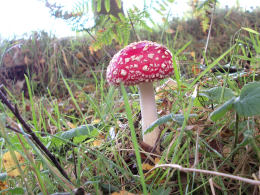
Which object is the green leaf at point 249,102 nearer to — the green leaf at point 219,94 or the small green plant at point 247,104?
the small green plant at point 247,104

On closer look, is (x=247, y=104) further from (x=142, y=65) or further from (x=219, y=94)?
(x=142, y=65)

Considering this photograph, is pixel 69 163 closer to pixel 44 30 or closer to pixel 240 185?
pixel 240 185

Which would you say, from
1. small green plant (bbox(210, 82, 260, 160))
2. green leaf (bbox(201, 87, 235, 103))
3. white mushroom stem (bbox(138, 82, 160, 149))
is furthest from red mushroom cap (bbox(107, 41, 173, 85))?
small green plant (bbox(210, 82, 260, 160))

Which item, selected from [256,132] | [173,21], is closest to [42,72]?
[173,21]

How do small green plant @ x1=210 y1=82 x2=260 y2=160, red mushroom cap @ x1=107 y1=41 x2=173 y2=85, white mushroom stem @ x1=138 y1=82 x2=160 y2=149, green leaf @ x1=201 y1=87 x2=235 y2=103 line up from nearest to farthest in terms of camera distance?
1. small green plant @ x1=210 y1=82 x2=260 y2=160
2. green leaf @ x1=201 y1=87 x2=235 y2=103
3. red mushroom cap @ x1=107 y1=41 x2=173 y2=85
4. white mushroom stem @ x1=138 y1=82 x2=160 y2=149

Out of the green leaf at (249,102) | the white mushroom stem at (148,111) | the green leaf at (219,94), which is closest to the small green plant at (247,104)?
the green leaf at (249,102)

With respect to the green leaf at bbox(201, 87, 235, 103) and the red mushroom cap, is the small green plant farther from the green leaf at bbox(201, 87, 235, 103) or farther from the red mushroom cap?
the red mushroom cap

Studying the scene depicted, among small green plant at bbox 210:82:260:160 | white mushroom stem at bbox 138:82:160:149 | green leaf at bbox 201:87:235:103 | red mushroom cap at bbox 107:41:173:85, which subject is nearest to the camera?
small green plant at bbox 210:82:260:160
